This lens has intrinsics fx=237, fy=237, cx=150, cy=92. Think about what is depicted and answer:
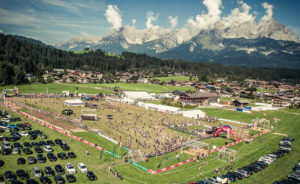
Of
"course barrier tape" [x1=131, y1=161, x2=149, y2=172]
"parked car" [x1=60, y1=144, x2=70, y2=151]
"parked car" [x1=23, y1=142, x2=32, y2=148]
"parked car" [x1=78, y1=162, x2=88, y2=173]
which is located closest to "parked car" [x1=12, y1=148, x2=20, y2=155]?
"parked car" [x1=23, y1=142, x2=32, y2=148]

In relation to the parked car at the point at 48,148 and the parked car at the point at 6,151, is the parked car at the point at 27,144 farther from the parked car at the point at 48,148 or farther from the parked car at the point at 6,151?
the parked car at the point at 6,151

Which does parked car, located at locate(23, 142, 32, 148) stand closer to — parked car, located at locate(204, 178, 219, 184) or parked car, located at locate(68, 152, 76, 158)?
parked car, located at locate(68, 152, 76, 158)

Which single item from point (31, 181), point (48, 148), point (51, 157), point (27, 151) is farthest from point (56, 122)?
point (31, 181)

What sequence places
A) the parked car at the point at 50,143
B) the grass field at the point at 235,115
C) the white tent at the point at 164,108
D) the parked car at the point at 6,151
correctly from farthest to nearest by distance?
the white tent at the point at 164,108, the grass field at the point at 235,115, the parked car at the point at 50,143, the parked car at the point at 6,151

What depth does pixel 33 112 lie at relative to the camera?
182ft

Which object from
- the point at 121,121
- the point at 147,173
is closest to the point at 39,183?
the point at 147,173

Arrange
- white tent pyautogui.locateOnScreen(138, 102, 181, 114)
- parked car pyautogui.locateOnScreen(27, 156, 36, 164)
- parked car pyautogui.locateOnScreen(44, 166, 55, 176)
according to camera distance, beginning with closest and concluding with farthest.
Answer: parked car pyautogui.locateOnScreen(44, 166, 55, 176), parked car pyautogui.locateOnScreen(27, 156, 36, 164), white tent pyautogui.locateOnScreen(138, 102, 181, 114)

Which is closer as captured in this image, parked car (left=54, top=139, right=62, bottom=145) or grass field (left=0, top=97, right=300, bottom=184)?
grass field (left=0, top=97, right=300, bottom=184)

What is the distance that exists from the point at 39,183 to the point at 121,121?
31736 mm

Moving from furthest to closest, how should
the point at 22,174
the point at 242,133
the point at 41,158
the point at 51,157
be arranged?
the point at 242,133, the point at 51,157, the point at 41,158, the point at 22,174

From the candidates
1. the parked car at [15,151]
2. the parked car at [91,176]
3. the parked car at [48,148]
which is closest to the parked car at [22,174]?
the parked car at [15,151]

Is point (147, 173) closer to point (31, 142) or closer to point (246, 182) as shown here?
point (246, 182)

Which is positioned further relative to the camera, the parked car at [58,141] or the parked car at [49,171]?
the parked car at [58,141]

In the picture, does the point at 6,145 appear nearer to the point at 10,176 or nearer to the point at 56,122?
the point at 10,176
